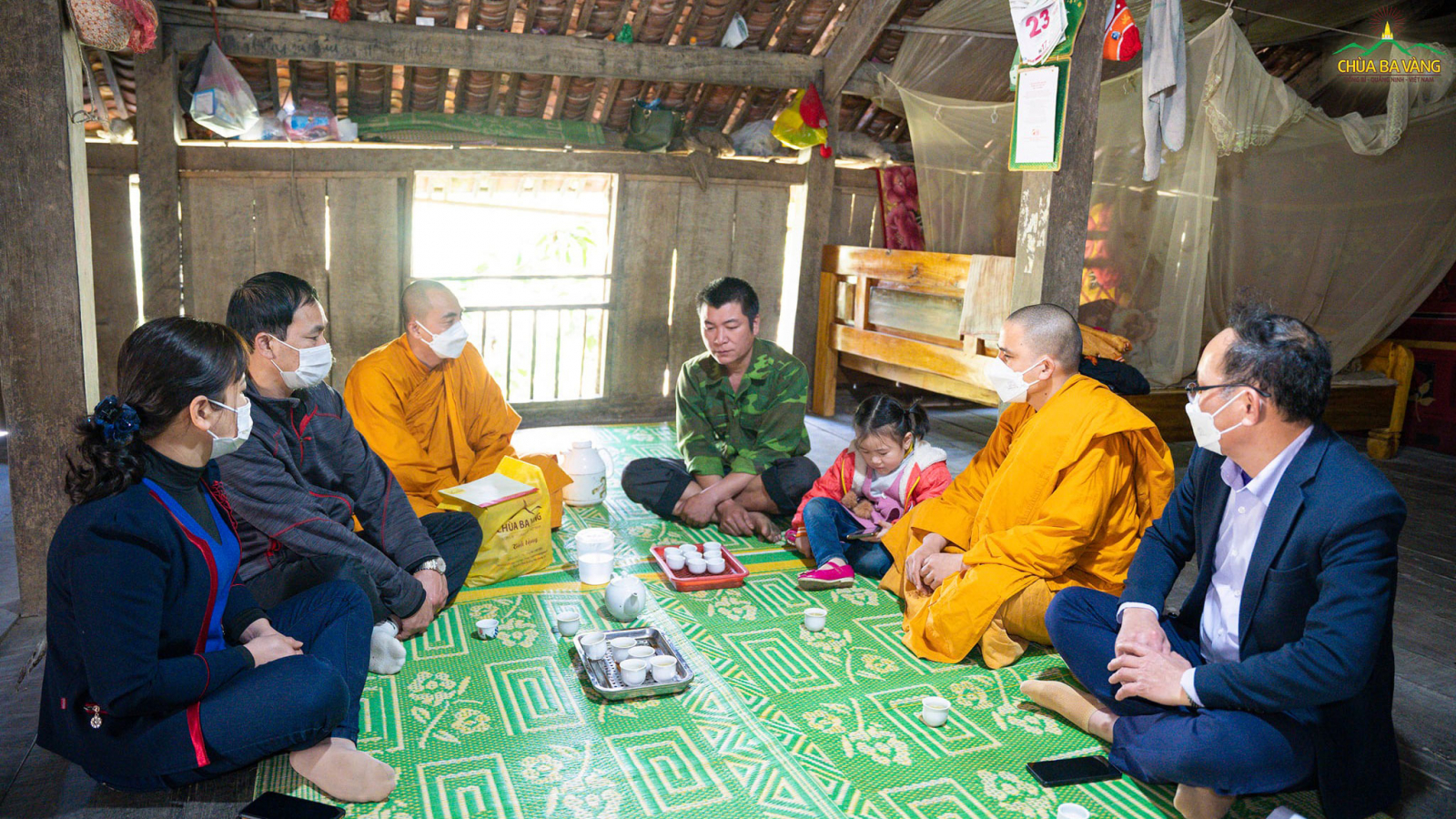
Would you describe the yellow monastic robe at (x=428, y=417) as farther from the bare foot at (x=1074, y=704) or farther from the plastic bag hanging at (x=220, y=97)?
the plastic bag hanging at (x=220, y=97)

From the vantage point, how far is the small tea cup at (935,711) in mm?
2645

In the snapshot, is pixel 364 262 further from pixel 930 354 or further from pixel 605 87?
pixel 930 354

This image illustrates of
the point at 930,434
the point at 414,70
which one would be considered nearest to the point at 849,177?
the point at 930,434

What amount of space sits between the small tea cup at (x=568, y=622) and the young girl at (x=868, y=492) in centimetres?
95

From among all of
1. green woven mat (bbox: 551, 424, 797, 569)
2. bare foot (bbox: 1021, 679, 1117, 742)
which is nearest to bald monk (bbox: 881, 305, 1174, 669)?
bare foot (bbox: 1021, 679, 1117, 742)

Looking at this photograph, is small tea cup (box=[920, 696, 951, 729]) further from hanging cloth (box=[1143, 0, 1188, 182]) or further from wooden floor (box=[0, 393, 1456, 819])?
hanging cloth (box=[1143, 0, 1188, 182])

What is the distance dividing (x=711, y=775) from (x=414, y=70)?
16.7 feet

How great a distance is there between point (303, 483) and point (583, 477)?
6.03 ft

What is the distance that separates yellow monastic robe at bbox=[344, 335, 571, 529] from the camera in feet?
11.8

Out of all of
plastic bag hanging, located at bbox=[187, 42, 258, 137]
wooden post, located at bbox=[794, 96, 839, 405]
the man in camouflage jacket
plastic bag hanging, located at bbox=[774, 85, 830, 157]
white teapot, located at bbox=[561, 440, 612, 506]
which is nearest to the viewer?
the man in camouflage jacket

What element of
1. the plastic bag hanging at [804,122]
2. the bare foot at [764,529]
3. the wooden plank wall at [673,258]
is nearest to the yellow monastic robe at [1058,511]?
the bare foot at [764,529]

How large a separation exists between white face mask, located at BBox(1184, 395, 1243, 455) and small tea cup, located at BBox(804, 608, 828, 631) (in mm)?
1387

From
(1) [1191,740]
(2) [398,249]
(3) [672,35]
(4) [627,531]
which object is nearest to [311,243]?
(2) [398,249]

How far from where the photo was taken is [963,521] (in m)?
3.43
